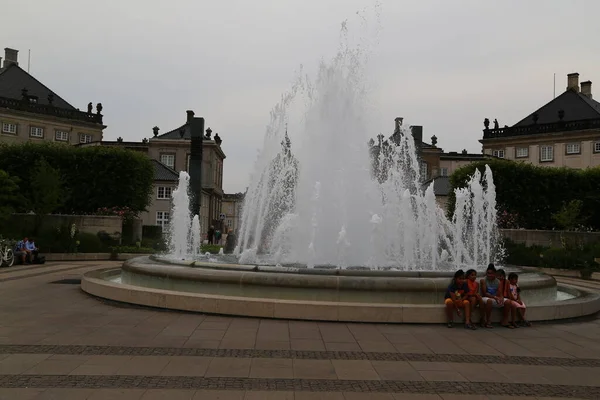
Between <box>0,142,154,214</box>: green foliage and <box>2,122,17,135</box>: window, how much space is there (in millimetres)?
30753

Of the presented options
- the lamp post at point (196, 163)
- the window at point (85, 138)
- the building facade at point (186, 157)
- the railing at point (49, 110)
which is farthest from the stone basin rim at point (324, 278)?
the window at point (85, 138)

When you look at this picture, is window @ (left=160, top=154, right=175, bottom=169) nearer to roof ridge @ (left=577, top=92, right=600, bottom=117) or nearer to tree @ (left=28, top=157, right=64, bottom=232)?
tree @ (left=28, top=157, right=64, bottom=232)

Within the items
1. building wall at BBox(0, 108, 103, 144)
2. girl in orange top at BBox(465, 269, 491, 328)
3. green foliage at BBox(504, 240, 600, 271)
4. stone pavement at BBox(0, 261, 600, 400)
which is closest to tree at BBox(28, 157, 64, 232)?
stone pavement at BBox(0, 261, 600, 400)

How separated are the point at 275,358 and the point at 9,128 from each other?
6407 cm

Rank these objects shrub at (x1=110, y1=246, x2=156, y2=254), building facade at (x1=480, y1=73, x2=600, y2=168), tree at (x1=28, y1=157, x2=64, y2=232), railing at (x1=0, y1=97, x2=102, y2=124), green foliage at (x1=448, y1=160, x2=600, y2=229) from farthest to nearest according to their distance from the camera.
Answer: railing at (x1=0, y1=97, x2=102, y2=124) → building facade at (x1=480, y1=73, x2=600, y2=168) → green foliage at (x1=448, y1=160, x2=600, y2=229) → shrub at (x1=110, y1=246, x2=156, y2=254) → tree at (x1=28, y1=157, x2=64, y2=232)

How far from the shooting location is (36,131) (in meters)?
61.4

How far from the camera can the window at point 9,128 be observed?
58.3m

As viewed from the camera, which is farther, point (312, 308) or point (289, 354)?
point (312, 308)

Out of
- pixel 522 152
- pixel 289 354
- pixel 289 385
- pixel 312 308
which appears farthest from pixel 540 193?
pixel 522 152

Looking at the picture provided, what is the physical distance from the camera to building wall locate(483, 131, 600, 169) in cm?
5562

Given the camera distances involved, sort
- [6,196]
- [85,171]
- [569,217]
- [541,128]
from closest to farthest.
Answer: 1. [6,196]
2. [569,217]
3. [85,171]
4. [541,128]

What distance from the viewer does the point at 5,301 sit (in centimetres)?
1115

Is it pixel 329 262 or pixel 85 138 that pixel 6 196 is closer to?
pixel 329 262

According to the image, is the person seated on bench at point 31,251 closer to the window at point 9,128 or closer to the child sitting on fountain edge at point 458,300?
the child sitting on fountain edge at point 458,300
